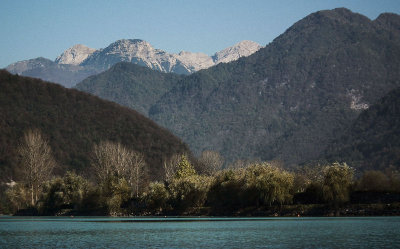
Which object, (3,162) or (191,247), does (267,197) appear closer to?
(191,247)

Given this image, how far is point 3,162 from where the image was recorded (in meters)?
191

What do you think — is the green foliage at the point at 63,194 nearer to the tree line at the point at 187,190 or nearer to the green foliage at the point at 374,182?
the tree line at the point at 187,190

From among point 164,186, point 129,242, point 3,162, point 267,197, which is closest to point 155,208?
point 164,186

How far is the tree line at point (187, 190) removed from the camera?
9688 cm

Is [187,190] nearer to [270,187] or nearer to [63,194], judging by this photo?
[270,187]

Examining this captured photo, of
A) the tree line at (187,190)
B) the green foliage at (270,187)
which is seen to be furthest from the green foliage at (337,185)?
the green foliage at (270,187)

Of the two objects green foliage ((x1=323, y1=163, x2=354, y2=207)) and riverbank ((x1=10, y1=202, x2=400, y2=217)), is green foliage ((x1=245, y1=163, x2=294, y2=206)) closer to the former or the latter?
riverbank ((x1=10, y1=202, x2=400, y2=217))

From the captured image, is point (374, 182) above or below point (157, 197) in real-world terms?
below

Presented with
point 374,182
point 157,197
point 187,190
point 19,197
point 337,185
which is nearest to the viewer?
point 337,185

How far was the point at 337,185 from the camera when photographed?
9412cm

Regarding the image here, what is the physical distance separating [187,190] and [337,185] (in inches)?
1241

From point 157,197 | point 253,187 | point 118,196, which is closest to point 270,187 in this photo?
point 253,187

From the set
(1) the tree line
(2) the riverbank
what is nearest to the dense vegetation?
(1) the tree line

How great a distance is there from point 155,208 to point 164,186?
5.89 metres
